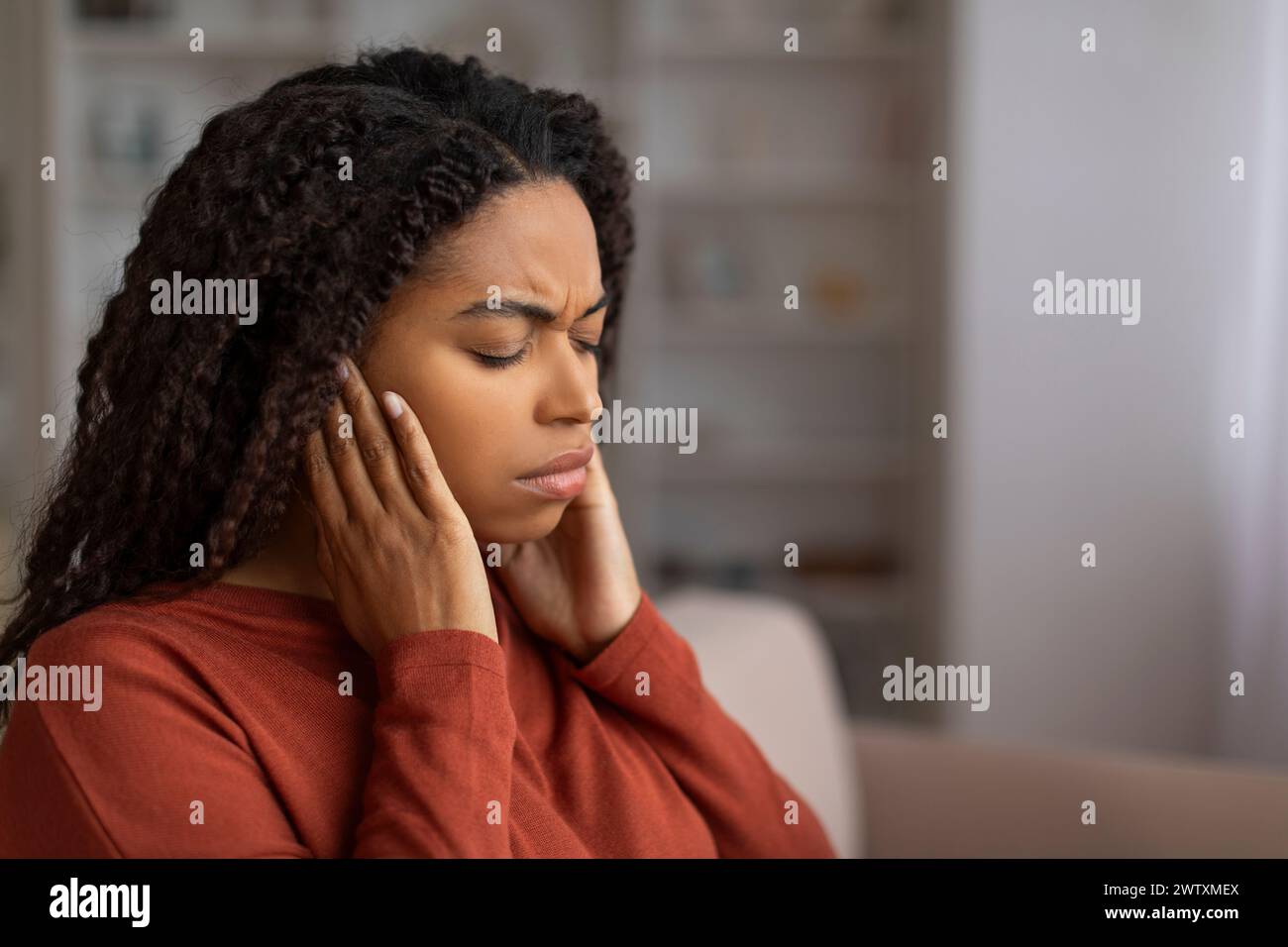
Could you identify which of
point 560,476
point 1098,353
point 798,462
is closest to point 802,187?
point 798,462

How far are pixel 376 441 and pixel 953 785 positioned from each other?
1.13m

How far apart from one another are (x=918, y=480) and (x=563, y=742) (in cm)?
253

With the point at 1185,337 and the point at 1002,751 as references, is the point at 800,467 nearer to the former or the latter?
the point at 1185,337

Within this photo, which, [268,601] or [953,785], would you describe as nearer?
[268,601]

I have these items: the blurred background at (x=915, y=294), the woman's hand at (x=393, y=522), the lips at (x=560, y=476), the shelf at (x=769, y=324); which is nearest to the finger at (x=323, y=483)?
the woman's hand at (x=393, y=522)

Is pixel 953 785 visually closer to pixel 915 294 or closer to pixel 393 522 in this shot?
pixel 393 522

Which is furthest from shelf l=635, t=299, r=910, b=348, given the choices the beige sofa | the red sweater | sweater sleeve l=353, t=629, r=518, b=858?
sweater sleeve l=353, t=629, r=518, b=858

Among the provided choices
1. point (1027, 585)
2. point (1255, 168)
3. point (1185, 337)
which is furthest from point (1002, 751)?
point (1255, 168)

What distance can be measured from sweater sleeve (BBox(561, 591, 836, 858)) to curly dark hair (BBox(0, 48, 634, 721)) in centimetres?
32

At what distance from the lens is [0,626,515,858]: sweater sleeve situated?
0.69m

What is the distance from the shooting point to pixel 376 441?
0.77 meters

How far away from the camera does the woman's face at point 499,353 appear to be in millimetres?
775

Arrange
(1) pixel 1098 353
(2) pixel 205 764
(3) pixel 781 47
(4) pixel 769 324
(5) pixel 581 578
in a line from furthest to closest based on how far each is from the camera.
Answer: (4) pixel 769 324 < (3) pixel 781 47 < (1) pixel 1098 353 < (5) pixel 581 578 < (2) pixel 205 764
